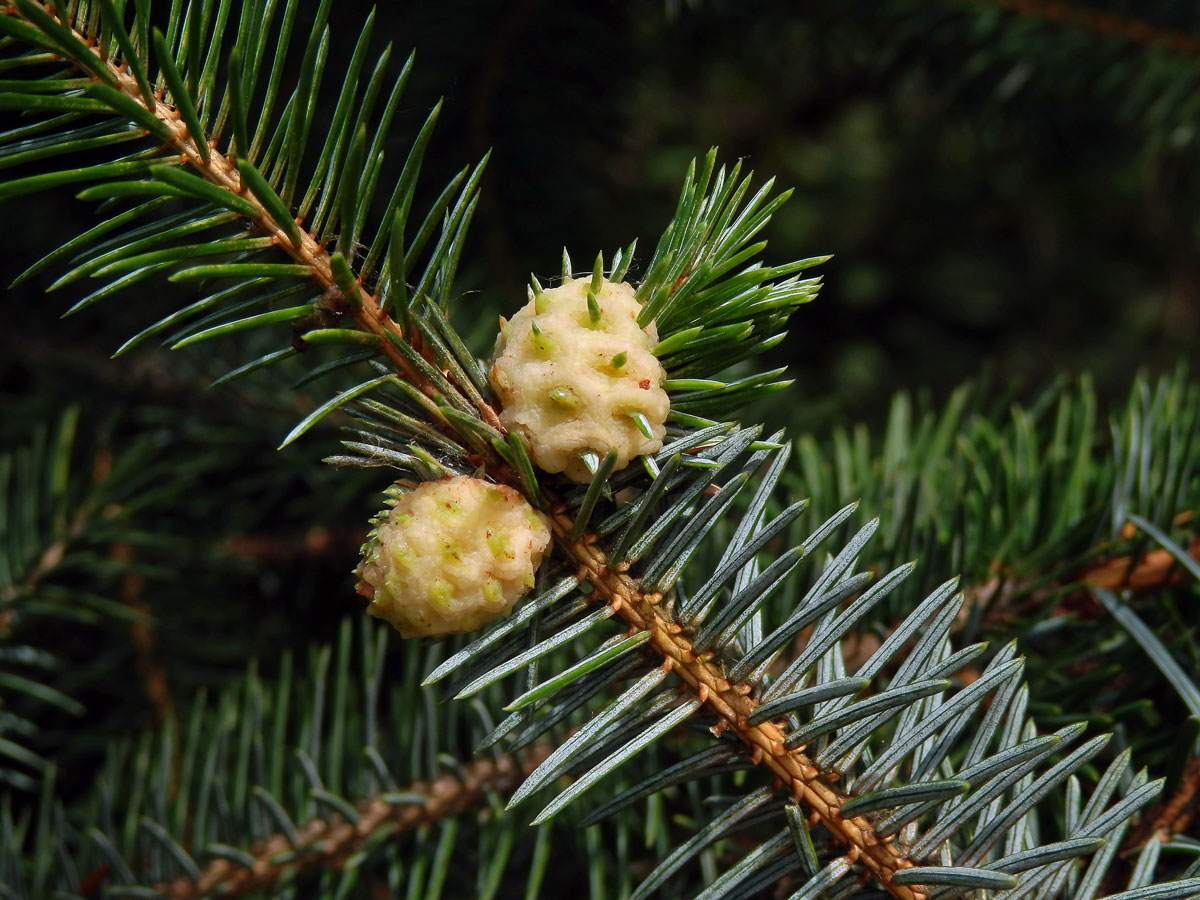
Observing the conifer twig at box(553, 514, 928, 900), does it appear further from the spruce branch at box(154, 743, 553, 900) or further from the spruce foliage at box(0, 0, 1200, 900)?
the spruce branch at box(154, 743, 553, 900)

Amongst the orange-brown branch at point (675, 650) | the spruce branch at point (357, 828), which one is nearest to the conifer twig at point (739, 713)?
the orange-brown branch at point (675, 650)

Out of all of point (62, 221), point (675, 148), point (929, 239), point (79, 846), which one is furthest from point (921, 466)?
point (929, 239)

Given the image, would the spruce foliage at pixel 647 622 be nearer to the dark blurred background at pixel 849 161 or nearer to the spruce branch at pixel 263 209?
the spruce branch at pixel 263 209

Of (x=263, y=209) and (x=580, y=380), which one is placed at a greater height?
(x=263, y=209)

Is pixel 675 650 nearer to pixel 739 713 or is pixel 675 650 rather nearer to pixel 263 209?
pixel 739 713

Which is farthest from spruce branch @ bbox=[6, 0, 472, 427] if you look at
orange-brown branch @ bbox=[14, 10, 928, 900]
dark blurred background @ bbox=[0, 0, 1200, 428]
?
dark blurred background @ bbox=[0, 0, 1200, 428]

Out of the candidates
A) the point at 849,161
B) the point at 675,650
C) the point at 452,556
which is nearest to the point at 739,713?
the point at 675,650
